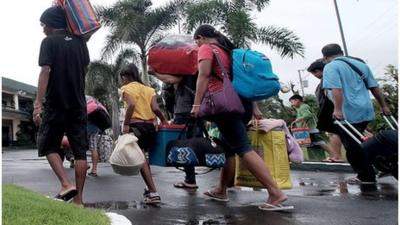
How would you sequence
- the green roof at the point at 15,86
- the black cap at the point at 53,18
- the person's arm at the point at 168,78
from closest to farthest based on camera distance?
the black cap at the point at 53,18
the person's arm at the point at 168,78
the green roof at the point at 15,86

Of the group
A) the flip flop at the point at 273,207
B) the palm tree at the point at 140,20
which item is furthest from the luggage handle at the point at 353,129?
the palm tree at the point at 140,20

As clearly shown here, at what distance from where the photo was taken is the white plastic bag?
16.0 feet

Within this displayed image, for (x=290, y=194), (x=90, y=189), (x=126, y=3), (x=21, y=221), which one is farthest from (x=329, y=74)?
(x=126, y=3)

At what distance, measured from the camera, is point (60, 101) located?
461 cm

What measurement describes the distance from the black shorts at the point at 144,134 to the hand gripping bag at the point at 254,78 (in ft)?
4.08

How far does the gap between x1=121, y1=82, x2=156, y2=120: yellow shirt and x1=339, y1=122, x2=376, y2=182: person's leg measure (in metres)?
2.11

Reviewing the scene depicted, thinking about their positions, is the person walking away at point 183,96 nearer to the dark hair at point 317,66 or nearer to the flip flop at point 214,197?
the flip flop at point 214,197

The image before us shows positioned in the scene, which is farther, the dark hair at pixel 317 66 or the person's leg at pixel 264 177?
the dark hair at pixel 317 66

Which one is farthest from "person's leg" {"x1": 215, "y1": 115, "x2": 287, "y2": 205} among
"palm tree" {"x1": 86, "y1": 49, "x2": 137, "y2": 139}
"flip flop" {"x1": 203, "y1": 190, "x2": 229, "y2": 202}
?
"palm tree" {"x1": 86, "y1": 49, "x2": 137, "y2": 139}

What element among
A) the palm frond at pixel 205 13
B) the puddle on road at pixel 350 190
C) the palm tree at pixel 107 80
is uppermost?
the palm frond at pixel 205 13

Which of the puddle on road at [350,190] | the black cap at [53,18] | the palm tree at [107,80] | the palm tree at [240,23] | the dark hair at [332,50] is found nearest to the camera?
the black cap at [53,18]

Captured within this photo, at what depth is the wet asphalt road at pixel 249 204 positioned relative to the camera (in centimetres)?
407

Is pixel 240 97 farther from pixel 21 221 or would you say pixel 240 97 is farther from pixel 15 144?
pixel 15 144

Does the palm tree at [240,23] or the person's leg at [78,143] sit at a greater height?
the palm tree at [240,23]
